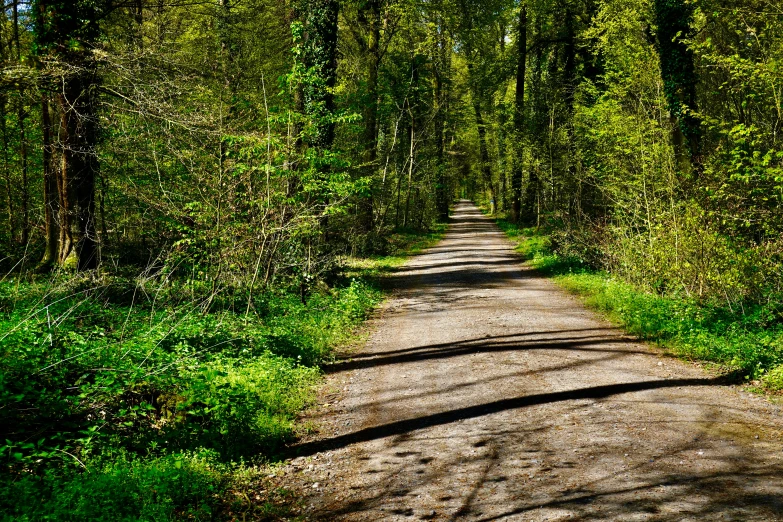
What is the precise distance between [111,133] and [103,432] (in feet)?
31.2

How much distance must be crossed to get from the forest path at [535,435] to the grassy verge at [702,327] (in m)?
0.45

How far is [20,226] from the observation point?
2022 cm

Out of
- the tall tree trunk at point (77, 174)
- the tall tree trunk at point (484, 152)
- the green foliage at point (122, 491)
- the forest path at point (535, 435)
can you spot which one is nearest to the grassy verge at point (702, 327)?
the forest path at point (535, 435)

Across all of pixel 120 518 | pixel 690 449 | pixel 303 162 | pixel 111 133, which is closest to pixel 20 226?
pixel 111 133

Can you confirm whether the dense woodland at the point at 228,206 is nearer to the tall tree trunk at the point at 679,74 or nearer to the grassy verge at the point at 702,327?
the tall tree trunk at the point at 679,74

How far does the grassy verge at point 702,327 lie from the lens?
7543mm

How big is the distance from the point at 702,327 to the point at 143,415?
8304 millimetres

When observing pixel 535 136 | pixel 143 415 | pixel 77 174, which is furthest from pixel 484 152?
pixel 143 415

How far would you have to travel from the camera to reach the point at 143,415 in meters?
5.93

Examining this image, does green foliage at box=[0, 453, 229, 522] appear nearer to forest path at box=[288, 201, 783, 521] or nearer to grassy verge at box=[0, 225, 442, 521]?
grassy verge at box=[0, 225, 442, 521]

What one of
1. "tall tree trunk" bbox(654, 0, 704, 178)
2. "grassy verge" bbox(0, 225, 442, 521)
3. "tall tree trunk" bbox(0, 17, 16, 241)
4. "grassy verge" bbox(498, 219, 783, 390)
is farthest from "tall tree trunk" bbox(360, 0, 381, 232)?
"grassy verge" bbox(0, 225, 442, 521)

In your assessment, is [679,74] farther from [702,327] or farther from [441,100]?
[441,100]

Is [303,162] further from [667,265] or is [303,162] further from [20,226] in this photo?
[20,226]

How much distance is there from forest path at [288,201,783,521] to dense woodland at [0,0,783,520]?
3.41 feet
